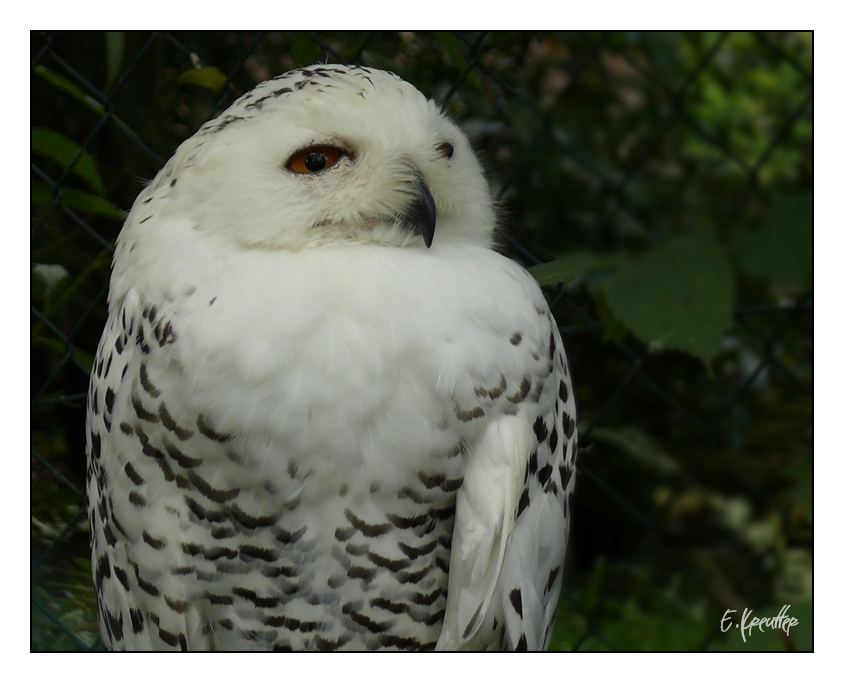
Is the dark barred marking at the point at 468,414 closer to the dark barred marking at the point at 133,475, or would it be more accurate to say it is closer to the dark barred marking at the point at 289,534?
the dark barred marking at the point at 289,534

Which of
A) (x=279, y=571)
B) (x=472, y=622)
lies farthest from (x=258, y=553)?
(x=472, y=622)

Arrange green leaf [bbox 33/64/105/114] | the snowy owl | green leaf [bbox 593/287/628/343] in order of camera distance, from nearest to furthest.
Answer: the snowy owl, green leaf [bbox 593/287/628/343], green leaf [bbox 33/64/105/114]

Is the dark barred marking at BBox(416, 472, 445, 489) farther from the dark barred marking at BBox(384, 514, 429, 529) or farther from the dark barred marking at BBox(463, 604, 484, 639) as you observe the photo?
the dark barred marking at BBox(463, 604, 484, 639)

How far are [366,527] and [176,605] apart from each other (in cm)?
25

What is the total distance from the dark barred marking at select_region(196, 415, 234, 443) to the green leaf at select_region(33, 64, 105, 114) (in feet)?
2.14

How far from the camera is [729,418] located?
4.12 feet

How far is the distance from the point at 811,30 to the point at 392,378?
67 cm

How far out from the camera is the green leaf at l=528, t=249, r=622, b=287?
3.33 ft

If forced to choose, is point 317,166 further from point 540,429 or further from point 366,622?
point 366,622

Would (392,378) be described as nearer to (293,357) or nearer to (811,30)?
(293,357)

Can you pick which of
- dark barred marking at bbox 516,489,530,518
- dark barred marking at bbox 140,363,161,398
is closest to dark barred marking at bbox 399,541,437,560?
dark barred marking at bbox 516,489,530,518

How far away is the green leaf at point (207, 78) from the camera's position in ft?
3.85

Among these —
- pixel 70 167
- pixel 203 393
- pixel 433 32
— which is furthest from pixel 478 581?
pixel 70 167

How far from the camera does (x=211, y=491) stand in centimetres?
88
